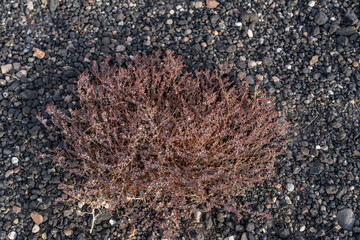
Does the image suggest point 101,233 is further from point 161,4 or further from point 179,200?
point 161,4

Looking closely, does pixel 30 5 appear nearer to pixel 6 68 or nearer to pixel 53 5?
pixel 53 5

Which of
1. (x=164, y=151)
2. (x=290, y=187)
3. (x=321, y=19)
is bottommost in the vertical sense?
(x=290, y=187)

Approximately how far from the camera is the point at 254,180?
3.33 m

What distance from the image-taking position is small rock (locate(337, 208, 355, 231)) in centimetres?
337

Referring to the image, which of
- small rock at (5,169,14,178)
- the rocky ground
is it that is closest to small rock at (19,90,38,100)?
the rocky ground

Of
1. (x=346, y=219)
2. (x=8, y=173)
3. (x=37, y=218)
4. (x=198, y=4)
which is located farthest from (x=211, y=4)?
(x=37, y=218)

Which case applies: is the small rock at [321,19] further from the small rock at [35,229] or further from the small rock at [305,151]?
the small rock at [35,229]

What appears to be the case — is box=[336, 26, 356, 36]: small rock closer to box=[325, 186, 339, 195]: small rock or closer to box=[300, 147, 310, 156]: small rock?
box=[300, 147, 310, 156]: small rock

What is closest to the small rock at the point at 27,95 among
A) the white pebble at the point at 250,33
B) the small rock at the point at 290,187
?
the white pebble at the point at 250,33

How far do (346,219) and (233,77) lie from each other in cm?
174

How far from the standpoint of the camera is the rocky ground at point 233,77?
11.3 feet

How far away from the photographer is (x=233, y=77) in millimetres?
4082

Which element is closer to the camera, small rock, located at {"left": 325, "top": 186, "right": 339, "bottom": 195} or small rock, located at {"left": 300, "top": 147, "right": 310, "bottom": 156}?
small rock, located at {"left": 325, "top": 186, "right": 339, "bottom": 195}

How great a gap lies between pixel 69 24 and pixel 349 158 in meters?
3.32
